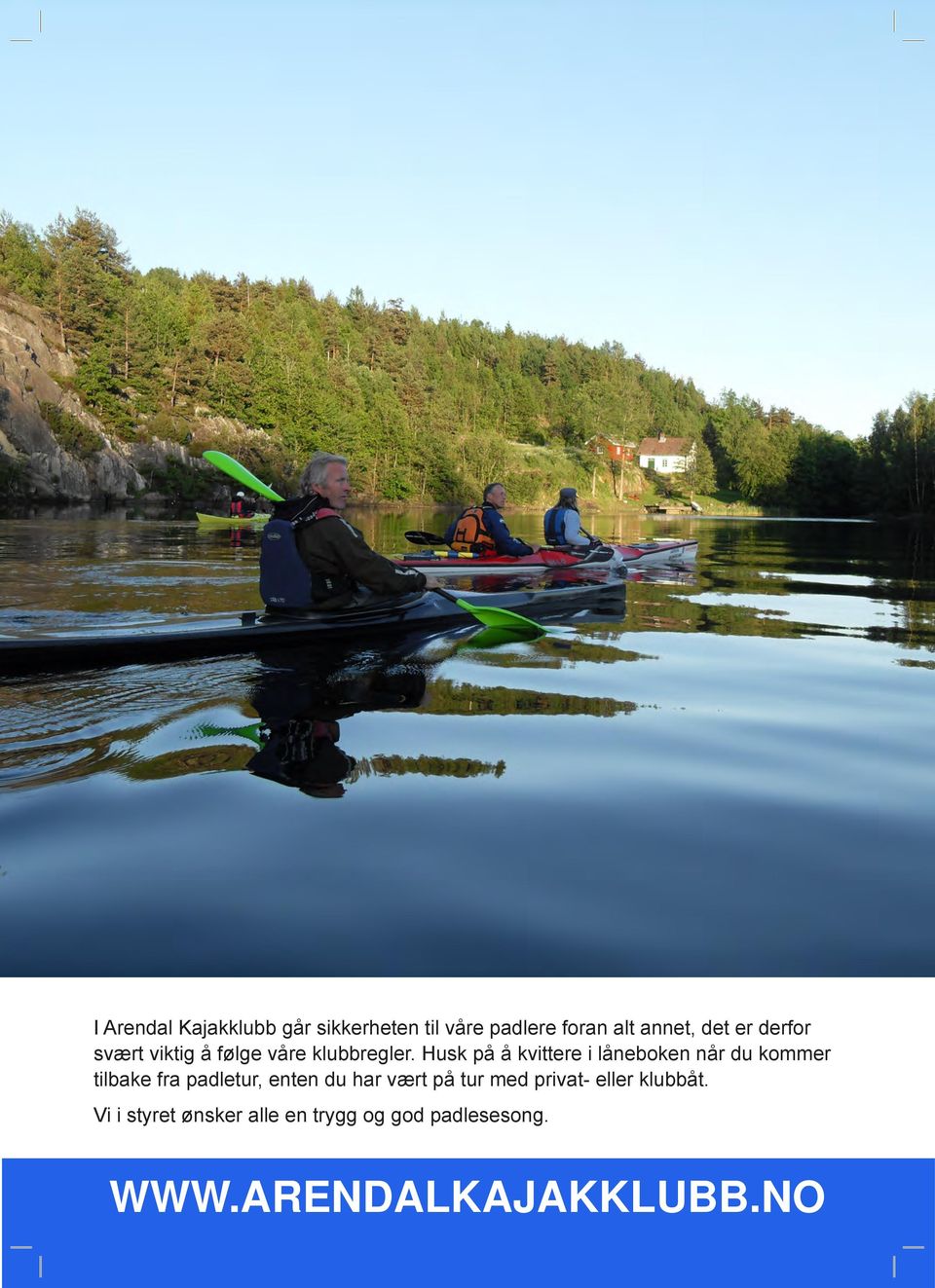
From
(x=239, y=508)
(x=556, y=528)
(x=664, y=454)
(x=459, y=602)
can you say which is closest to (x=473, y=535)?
(x=556, y=528)

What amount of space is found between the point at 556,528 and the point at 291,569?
7.95 meters

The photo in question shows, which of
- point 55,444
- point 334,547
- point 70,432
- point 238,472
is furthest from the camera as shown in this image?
point 70,432

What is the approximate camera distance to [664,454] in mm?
138375

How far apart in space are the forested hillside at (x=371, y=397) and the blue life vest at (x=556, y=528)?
50398 mm

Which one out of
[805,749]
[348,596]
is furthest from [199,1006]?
[348,596]

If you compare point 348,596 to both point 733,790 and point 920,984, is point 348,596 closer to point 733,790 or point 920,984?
point 733,790

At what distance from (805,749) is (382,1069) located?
3916 millimetres

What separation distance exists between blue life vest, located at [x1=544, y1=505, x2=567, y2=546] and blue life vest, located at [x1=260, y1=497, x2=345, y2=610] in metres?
7.54

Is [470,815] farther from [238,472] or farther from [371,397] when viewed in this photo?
[371,397]

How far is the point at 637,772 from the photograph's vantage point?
5117mm

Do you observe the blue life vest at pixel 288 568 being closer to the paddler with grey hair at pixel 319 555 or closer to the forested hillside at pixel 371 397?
the paddler with grey hair at pixel 319 555

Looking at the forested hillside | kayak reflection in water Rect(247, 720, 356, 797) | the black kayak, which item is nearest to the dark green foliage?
the forested hillside

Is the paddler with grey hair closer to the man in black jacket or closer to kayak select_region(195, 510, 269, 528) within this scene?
the man in black jacket

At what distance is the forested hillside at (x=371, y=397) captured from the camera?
2564 inches
